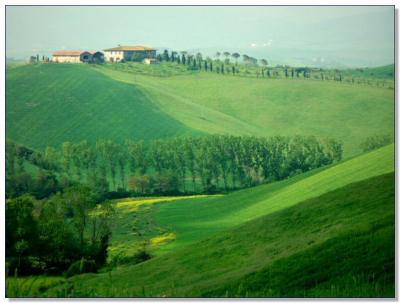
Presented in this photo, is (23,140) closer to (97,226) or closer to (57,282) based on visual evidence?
(97,226)

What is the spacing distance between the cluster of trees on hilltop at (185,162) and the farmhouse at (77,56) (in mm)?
2343

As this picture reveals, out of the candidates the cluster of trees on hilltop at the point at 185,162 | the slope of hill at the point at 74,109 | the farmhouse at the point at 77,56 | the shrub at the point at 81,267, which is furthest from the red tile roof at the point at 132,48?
the shrub at the point at 81,267

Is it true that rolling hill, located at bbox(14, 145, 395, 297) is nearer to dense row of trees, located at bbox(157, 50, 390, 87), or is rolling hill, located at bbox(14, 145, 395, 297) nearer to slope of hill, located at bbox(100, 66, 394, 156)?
slope of hill, located at bbox(100, 66, 394, 156)

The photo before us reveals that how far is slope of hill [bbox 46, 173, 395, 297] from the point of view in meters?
14.9

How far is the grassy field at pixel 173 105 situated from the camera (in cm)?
1992

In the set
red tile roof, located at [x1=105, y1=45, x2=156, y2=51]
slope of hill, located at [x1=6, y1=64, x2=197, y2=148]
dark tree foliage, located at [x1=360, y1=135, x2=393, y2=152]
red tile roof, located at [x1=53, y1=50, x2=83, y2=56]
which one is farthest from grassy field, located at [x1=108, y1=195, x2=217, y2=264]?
dark tree foliage, located at [x1=360, y1=135, x2=393, y2=152]

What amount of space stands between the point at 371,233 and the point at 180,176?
19.8ft

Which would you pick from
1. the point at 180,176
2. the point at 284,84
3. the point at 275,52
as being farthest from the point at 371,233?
the point at 284,84

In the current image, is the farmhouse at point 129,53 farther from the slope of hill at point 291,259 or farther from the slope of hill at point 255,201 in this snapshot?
the slope of hill at point 291,259

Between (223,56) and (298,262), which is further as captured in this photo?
(223,56)

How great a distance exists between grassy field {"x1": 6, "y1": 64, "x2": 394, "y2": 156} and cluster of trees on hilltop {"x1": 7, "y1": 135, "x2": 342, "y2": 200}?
1.89 ft

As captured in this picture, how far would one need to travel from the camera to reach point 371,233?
15.5 metres

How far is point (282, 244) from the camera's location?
16.1 m

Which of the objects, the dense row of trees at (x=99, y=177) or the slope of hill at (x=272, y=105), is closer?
the dense row of trees at (x=99, y=177)
